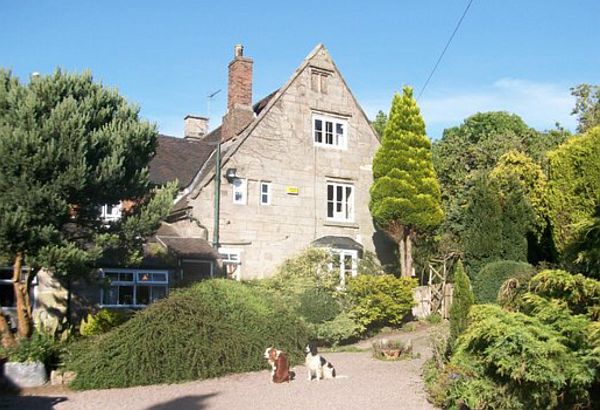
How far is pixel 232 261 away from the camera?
2484 cm

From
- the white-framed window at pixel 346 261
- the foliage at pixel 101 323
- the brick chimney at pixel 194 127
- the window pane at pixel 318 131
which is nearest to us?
the foliage at pixel 101 323

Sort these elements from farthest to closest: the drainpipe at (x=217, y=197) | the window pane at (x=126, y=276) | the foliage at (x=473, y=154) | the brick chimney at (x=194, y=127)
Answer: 1. the brick chimney at (x=194, y=127)
2. the foliage at (x=473, y=154)
3. the drainpipe at (x=217, y=197)
4. the window pane at (x=126, y=276)

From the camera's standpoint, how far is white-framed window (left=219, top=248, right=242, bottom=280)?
2469cm

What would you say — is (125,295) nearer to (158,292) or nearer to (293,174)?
(158,292)

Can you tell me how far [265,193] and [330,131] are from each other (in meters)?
4.24

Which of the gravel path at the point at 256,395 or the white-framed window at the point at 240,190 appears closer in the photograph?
the gravel path at the point at 256,395

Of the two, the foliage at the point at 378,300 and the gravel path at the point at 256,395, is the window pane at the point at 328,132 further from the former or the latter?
the gravel path at the point at 256,395

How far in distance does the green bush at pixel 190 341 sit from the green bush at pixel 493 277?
599 cm

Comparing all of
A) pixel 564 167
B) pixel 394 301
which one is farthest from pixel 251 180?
pixel 564 167

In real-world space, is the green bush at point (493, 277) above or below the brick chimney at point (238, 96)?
below

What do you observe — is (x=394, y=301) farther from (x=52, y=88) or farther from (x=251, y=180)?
(x=52, y=88)

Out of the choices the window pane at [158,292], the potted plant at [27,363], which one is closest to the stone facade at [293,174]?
the window pane at [158,292]

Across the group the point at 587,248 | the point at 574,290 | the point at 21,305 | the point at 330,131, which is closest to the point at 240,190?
the point at 330,131

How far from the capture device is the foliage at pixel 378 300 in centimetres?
2250
